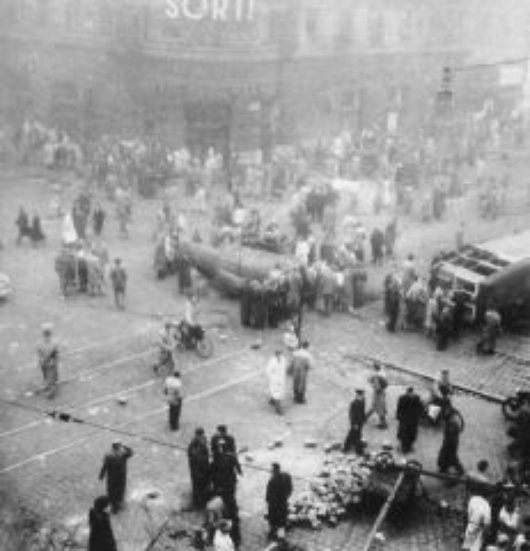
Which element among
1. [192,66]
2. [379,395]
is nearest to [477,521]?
[379,395]

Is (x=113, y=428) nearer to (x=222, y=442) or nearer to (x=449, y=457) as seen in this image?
(x=222, y=442)

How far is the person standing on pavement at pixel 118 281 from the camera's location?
22156 mm

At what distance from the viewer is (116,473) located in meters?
14.1

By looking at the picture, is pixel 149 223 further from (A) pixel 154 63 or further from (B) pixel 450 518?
(B) pixel 450 518

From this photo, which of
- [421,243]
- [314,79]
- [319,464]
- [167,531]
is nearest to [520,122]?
[314,79]

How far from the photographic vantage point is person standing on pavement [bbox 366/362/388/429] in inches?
662

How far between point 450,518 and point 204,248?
1221 centimetres

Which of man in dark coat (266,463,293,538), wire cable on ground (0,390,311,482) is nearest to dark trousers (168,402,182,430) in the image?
wire cable on ground (0,390,311,482)

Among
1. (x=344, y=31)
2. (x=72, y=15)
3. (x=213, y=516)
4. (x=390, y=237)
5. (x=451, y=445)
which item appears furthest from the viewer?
(x=344, y=31)

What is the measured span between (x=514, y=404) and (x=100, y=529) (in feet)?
29.1

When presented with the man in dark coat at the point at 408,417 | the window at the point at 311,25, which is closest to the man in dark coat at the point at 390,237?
the man in dark coat at the point at 408,417

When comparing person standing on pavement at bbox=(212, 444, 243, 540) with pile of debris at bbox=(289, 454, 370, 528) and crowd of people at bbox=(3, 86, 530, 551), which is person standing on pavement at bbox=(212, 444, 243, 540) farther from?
pile of debris at bbox=(289, 454, 370, 528)

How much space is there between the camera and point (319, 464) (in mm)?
15812

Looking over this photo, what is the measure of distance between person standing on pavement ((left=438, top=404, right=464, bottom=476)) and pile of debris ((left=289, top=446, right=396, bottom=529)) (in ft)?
3.55
